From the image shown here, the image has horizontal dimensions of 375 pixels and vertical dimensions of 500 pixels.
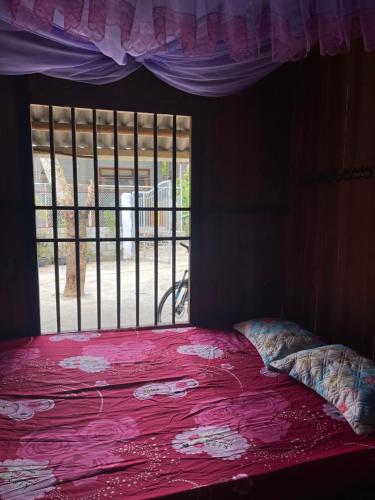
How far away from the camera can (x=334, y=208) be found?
2.28 m

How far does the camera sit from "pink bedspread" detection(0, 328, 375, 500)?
1156mm

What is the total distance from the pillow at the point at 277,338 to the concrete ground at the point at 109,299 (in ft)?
3.72

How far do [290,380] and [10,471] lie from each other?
4.20ft

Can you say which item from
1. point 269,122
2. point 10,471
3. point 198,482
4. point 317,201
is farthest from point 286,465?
point 269,122

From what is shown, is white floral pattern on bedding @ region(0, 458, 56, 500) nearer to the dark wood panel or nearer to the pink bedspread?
the pink bedspread

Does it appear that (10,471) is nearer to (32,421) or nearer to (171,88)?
(32,421)

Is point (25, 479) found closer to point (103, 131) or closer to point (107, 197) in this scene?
point (107, 197)

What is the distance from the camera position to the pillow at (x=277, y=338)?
2039 millimetres

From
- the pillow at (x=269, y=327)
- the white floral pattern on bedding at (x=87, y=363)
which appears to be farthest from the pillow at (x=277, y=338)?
the white floral pattern on bedding at (x=87, y=363)

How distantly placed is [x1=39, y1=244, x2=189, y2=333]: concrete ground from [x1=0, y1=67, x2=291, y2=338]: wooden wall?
2.91 feet

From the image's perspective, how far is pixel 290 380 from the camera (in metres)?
1.84

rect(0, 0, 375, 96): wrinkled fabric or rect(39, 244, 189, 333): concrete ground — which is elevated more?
rect(0, 0, 375, 96): wrinkled fabric

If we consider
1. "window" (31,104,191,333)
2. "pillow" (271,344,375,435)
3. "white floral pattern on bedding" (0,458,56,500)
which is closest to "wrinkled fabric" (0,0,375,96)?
"window" (31,104,191,333)

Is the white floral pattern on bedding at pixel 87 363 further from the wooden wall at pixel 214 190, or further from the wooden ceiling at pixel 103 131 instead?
the wooden ceiling at pixel 103 131
